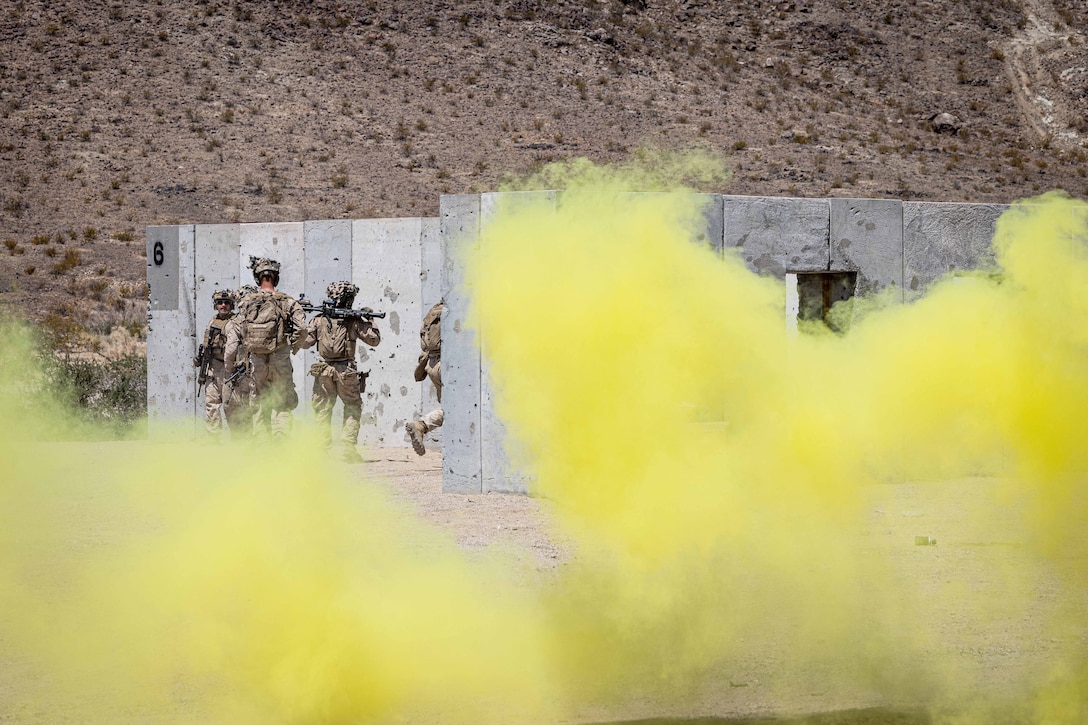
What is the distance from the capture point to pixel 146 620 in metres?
6.86

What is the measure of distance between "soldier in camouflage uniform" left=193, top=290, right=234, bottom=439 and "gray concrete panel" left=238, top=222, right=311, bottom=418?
2.71 ft

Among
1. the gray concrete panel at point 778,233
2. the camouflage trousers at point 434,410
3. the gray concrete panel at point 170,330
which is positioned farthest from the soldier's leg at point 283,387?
the gray concrete panel at point 778,233

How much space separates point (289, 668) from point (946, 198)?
3207 centimetres

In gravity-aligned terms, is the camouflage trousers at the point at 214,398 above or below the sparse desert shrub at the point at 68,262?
below

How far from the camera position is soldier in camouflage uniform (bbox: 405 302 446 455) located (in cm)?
1320

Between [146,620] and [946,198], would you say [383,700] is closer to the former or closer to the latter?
[146,620]

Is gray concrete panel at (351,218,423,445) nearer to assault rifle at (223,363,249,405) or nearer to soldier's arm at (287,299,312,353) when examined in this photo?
assault rifle at (223,363,249,405)

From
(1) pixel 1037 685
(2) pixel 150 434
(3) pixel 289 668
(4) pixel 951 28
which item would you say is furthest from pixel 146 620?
(4) pixel 951 28

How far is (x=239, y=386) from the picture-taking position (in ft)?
45.9

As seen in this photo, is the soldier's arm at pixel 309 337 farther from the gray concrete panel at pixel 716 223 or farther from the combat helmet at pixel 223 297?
the gray concrete panel at pixel 716 223

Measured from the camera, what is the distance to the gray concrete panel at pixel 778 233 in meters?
12.5

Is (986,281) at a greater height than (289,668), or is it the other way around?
Result: (986,281)

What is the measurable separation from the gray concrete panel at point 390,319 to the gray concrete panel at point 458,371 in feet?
14.4

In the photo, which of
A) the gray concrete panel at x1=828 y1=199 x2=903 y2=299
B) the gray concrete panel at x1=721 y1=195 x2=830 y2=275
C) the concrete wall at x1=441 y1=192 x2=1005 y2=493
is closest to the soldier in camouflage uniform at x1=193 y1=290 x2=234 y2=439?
the concrete wall at x1=441 y1=192 x2=1005 y2=493
